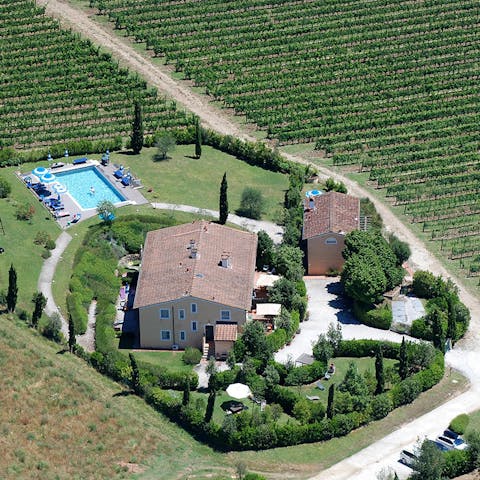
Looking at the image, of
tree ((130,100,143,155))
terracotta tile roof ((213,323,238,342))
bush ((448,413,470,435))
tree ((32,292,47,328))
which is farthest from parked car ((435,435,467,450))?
tree ((130,100,143,155))

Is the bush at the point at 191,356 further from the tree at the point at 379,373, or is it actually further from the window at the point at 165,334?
the tree at the point at 379,373

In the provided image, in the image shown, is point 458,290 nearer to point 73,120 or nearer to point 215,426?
point 215,426

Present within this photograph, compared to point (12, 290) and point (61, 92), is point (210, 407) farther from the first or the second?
point (61, 92)

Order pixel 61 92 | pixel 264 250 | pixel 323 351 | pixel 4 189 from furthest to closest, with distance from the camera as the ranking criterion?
pixel 61 92 → pixel 4 189 → pixel 264 250 → pixel 323 351

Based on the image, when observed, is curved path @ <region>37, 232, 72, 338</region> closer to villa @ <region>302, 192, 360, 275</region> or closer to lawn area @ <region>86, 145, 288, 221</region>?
lawn area @ <region>86, 145, 288, 221</region>

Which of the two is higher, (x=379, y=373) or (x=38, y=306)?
(x=38, y=306)

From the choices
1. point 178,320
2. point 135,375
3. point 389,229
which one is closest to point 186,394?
point 135,375
